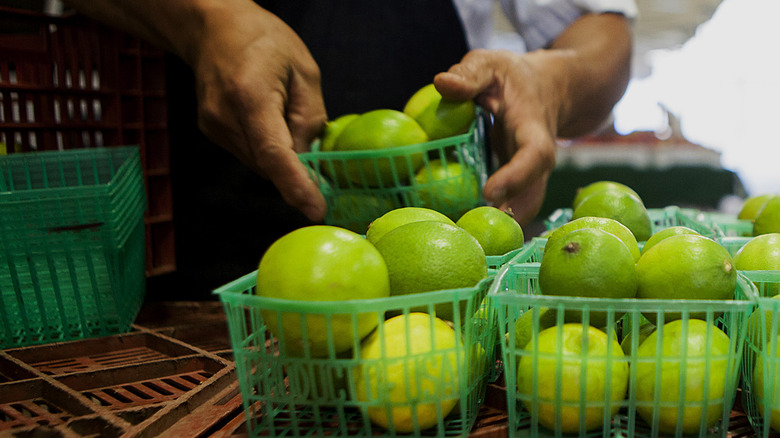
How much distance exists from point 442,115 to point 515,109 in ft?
0.95

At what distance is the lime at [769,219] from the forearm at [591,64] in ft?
2.48

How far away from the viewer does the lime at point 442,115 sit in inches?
59.8

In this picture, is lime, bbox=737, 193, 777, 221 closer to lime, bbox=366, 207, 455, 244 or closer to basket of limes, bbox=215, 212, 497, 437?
lime, bbox=366, 207, 455, 244

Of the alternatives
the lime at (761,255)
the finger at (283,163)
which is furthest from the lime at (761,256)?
the finger at (283,163)

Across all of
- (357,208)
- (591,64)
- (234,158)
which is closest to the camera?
(357,208)

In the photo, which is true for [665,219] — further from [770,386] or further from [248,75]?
[248,75]

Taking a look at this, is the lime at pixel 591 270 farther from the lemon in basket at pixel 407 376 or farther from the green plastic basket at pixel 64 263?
the green plastic basket at pixel 64 263

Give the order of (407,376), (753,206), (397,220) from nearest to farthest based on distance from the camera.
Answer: (407,376) → (397,220) → (753,206)

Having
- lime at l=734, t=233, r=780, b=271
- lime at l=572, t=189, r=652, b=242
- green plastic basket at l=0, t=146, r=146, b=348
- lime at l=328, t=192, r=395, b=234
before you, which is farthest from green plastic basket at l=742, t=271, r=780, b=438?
green plastic basket at l=0, t=146, r=146, b=348

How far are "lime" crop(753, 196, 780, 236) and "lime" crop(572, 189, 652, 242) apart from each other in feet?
1.08

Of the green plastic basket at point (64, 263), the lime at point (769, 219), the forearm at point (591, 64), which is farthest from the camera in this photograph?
the forearm at point (591, 64)

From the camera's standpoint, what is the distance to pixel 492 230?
44.1 inches

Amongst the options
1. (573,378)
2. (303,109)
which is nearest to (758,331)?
(573,378)

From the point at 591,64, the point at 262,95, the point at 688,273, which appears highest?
the point at 591,64
